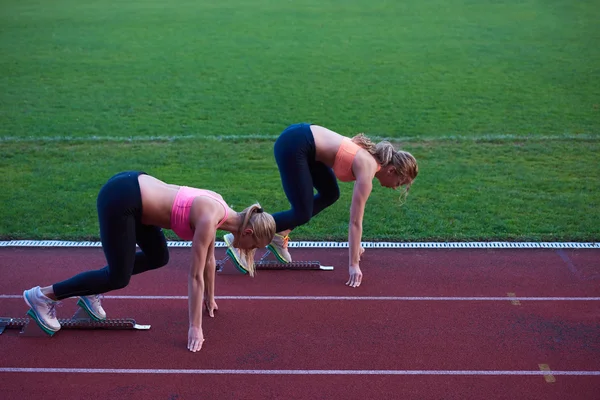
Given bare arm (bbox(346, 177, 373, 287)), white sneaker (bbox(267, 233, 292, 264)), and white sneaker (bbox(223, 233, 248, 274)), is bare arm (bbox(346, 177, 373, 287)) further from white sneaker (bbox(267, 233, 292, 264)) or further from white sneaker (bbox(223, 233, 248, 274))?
white sneaker (bbox(223, 233, 248, 274))

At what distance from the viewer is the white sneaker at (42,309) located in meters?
5.65

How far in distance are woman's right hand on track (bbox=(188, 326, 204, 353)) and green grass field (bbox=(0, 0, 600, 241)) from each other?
268 cm

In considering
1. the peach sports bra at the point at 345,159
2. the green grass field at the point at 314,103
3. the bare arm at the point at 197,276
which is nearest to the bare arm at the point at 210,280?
the bare arm at the point at 197,276

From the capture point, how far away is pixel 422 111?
1369 cm

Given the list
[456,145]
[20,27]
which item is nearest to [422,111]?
[456,145]

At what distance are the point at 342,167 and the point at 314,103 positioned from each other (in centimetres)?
822

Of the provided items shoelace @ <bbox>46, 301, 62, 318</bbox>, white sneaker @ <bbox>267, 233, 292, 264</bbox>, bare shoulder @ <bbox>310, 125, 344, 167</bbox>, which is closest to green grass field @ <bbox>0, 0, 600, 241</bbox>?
white sneaker @ <bbox>267, 233, 292, 264</bbox>

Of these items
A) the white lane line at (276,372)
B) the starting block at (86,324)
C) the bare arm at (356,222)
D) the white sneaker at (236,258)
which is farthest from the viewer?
the white sneaker at (236,258)

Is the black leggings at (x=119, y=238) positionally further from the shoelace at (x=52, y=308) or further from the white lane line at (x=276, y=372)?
the white lane line at (x=276, y=372)

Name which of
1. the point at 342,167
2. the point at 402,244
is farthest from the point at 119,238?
the point at 402,244

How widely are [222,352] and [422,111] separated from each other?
9.11 m

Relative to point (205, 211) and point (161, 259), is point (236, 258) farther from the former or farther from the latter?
point (205, 211)

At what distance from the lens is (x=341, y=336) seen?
5.80 metres

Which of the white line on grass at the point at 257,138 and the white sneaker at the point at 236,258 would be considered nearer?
the white sneaker at the point at 236,258
